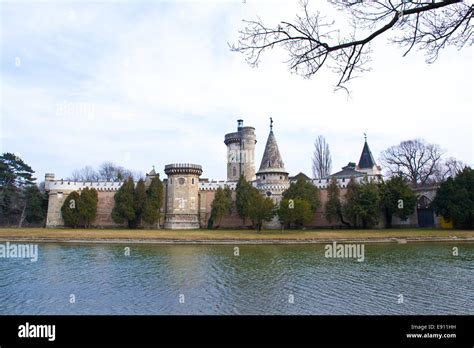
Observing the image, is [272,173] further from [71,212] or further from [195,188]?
[71,212]

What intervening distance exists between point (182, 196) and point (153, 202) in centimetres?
282

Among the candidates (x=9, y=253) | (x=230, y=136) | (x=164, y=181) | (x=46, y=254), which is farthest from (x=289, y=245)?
(x=230, y=136)

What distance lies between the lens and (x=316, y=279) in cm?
1181

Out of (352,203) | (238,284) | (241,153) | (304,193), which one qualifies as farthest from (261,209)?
(238,284)

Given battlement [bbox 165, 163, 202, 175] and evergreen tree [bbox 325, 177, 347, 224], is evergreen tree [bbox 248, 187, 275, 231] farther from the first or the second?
battlement [bbox 165, 163, 202, 175]

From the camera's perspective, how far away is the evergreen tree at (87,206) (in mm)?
35719

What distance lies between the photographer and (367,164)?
3959 centimetres

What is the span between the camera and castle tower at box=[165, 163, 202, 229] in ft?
119

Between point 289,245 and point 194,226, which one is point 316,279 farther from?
point 194,226

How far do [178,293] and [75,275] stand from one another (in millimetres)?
4714

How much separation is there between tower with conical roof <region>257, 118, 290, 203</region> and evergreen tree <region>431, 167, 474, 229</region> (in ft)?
43.7

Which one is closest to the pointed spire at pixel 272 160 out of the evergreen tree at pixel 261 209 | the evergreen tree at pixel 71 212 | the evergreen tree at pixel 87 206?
the evergreen tree at pixel 261 209

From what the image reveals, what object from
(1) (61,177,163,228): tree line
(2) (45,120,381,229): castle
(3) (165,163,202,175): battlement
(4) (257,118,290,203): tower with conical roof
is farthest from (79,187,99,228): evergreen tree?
(4) (257,118,290,203): tower with conical roof
